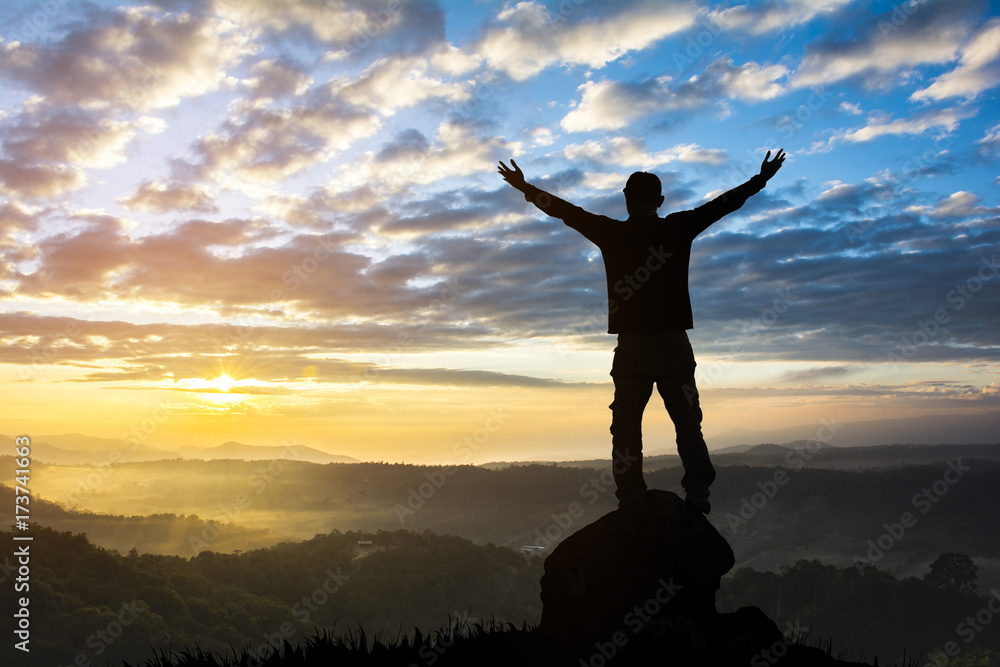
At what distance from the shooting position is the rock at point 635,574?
7336 millimetres

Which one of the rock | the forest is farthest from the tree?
the rock

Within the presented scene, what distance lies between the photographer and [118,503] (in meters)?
104

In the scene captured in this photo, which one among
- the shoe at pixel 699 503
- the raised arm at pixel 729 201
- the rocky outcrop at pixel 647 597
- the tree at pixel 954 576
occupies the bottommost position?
the tree at pixel 954 576

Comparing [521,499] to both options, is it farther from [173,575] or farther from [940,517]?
[173,575]

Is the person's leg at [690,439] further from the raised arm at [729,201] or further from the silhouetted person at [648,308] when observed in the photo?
the raised arm at [729,201]

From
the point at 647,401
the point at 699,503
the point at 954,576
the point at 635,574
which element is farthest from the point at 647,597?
the point at 954,576

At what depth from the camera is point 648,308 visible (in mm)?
8430

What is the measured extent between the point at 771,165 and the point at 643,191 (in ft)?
5.87

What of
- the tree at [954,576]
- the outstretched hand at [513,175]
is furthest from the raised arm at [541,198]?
the tree at [954,576]

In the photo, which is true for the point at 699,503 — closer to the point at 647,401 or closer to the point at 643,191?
the point at 647,401

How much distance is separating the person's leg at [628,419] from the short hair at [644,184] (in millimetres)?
2156

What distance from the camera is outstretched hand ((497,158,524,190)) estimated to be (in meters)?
8.85

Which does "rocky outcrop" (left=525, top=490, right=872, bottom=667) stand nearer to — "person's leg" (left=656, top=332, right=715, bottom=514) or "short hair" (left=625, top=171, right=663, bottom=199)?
"person's leg" (left=656, top=332, right=715, bottom=514)

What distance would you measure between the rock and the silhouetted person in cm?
53
